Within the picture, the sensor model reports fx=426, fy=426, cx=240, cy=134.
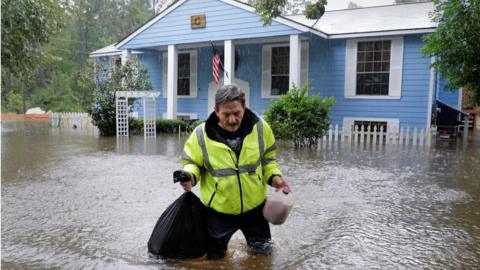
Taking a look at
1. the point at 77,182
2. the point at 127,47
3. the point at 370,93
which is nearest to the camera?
the point at 77,182

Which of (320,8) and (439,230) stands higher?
(320,8)

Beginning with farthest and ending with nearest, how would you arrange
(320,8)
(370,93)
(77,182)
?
(370,93) → (320,8) → (77,182)

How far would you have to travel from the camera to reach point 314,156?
35.0 ft

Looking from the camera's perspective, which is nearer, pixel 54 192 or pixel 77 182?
pixel 54 192

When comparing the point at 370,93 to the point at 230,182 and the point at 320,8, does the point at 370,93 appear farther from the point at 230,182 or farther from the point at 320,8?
the point at 230,182

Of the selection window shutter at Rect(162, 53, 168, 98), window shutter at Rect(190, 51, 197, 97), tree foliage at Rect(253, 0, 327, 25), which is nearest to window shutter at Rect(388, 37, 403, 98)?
tree foliage at Rect(253, 0, 327, 25)

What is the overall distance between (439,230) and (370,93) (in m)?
12.2

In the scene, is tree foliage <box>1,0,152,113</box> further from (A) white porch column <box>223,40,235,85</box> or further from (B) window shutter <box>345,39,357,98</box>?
(B) window shutter <box>345,39,357,98</box>

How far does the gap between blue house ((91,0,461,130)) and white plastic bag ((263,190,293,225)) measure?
1124 centimetres

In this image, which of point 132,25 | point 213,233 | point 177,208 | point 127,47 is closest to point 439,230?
point 213,233

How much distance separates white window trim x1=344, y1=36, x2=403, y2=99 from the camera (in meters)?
15.4

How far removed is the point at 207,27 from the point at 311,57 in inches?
176

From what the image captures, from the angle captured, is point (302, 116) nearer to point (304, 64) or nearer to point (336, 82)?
point (336, 82)

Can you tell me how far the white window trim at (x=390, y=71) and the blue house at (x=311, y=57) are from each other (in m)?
0.03
